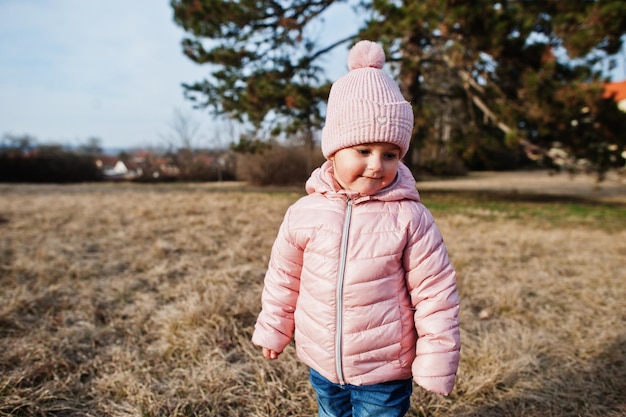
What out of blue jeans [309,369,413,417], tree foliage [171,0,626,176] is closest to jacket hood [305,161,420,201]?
blue jeans [309,369,413,417]

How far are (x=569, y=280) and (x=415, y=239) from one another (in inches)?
118

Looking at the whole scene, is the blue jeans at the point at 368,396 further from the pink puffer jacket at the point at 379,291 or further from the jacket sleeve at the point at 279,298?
the jacket sleeve at the point at 279,298

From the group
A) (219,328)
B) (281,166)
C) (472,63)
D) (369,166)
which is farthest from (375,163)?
(281,166)

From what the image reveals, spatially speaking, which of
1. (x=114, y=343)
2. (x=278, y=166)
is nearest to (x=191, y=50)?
(x=278, y=166)

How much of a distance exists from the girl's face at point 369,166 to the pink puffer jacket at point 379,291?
0.04 m

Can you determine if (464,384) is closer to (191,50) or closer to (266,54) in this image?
(266,54)

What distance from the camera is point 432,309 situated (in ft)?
3.91

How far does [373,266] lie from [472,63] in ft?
24.6

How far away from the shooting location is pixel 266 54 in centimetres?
949

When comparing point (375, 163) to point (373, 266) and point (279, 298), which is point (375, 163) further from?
point (279, 298)

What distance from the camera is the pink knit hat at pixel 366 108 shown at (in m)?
1.18

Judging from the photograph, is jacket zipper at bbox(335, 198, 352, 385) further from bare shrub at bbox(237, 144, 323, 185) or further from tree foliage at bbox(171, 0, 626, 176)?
bare shrub at bbox(237, 144, 323, 185)

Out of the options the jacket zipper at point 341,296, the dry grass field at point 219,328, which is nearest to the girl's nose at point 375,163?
the jacket zipper at point 341,296

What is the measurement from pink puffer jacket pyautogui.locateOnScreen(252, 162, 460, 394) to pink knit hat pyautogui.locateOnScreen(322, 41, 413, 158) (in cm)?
17
